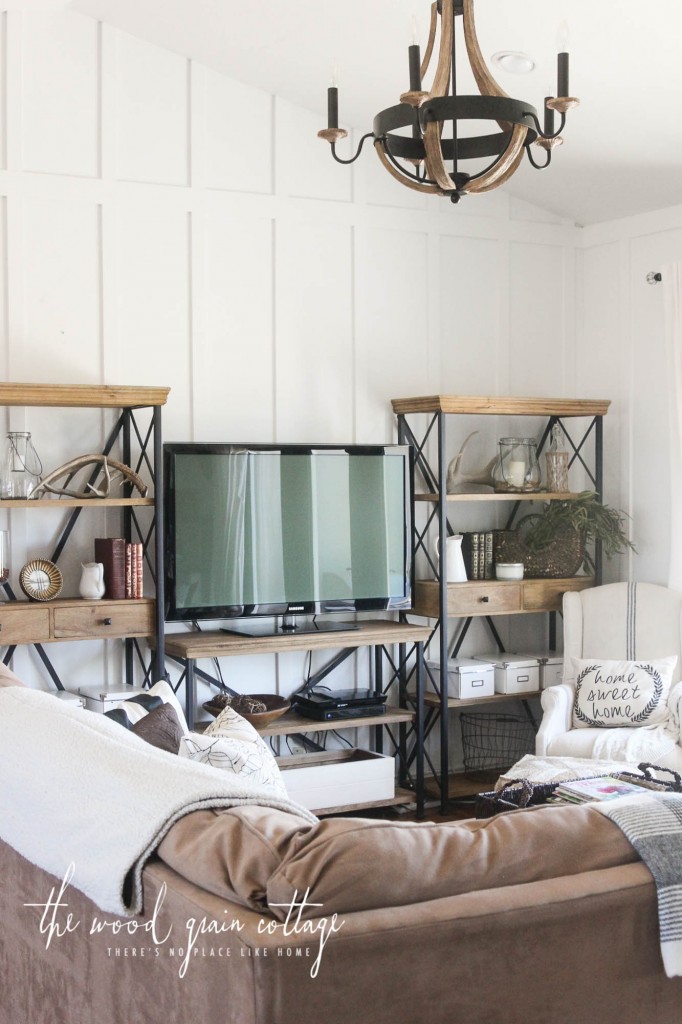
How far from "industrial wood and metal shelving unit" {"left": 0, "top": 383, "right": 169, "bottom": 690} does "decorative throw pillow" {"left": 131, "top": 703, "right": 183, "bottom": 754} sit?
61.8 inches

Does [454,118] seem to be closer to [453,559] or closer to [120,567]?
[120,567]

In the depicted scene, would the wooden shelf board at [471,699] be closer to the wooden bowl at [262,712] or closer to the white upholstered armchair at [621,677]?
the white upholstered armchair at [621,677]

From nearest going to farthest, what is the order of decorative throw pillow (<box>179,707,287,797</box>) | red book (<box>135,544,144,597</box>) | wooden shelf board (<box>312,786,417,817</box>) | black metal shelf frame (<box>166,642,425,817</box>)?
decorative throw pillow (<box>179,707,287,797</box>), red book (<box>135,544,144,597</box>), wooden shelf board (<box>312,786,417,817</box>), black metal shelf frame (<box>166,642,425,817</box>)

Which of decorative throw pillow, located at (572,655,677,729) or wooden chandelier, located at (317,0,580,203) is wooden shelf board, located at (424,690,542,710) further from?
wooden chandelier, located at (317,0,580,203)

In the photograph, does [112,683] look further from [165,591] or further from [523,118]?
[523,118]

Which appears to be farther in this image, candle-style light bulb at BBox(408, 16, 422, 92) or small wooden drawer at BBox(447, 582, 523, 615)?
small wooden drawer at BBox(447, 582, 523, 615)

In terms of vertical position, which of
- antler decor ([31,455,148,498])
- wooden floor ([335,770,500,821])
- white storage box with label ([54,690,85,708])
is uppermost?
antler decor ([31,455,148,498])

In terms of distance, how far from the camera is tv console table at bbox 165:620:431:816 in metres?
4.41

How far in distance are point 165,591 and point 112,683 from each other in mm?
460

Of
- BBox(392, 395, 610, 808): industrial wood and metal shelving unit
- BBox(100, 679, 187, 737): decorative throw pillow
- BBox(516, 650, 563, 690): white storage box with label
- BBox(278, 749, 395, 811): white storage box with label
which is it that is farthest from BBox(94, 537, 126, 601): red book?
BBox(516, 650, 563, 690): white storage box with label

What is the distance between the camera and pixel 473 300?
5.46 metres

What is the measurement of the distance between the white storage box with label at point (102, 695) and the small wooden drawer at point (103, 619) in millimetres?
223

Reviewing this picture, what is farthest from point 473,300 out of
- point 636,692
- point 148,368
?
point 636,692

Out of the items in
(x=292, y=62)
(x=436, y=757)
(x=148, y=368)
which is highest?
(x=292, y=62)
